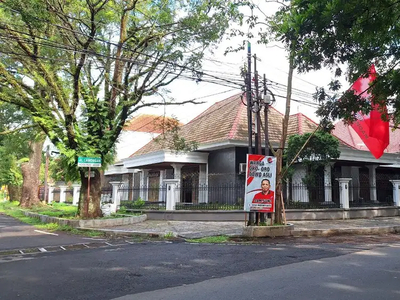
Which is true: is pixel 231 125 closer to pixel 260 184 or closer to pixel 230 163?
pixel 230 163

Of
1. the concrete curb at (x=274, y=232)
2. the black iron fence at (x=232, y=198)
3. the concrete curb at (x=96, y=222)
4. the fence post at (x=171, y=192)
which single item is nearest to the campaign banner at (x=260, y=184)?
the concrete curb at (x=274, y=232)

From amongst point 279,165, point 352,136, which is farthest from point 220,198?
point 352,136

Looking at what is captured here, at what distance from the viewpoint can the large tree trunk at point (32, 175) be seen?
78.8 ft

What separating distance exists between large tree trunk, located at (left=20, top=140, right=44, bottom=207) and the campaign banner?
58.7ft

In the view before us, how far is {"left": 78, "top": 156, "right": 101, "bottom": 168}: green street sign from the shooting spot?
1295cm

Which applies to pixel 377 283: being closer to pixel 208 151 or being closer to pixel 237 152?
pixel 237 152

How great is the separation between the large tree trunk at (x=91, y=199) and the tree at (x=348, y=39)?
9.17 meters

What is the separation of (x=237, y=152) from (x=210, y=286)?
13.4 meters

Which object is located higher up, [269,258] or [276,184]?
[276,184]

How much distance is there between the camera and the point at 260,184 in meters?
11.1

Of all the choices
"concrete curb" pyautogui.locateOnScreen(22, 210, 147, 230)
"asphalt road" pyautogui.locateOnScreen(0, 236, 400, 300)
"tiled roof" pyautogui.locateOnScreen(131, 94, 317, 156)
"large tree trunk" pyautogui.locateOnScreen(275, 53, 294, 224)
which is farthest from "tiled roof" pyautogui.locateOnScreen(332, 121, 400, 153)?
"asphalt road" pyautogui.locateOnScreen(0, 236, 400, 300)

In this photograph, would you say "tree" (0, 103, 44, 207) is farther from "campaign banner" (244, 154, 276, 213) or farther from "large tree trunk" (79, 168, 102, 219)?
"campaign banner" (244, 154, 276, 213)

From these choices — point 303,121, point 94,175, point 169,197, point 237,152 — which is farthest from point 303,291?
point 303,121

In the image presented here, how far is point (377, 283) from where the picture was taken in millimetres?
5293
